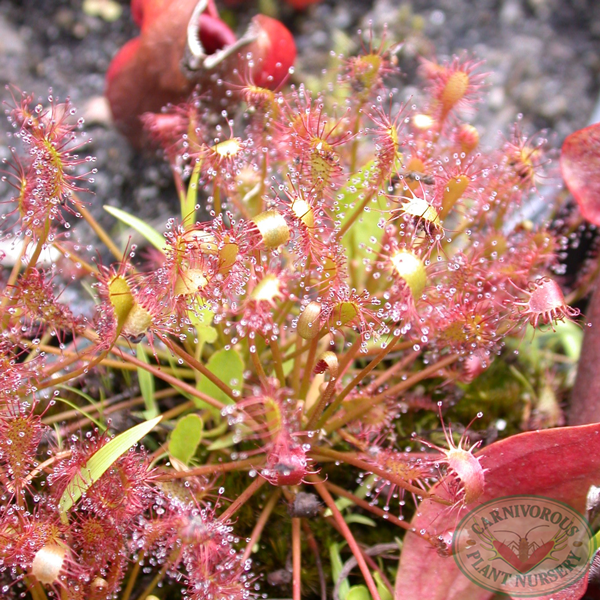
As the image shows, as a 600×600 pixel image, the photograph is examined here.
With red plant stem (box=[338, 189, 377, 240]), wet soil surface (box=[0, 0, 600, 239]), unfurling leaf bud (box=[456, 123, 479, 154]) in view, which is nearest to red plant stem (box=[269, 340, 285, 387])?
red plant stem (box=[338, 189, 377, 240])

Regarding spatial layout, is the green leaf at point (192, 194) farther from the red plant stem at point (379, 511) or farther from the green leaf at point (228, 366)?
the red plant stem at point (379, 511)

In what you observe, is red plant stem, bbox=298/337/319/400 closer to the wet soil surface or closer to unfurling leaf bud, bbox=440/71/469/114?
unfurling leaf bud, bbox=440/71/469/114

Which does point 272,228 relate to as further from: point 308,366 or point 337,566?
point 337,566

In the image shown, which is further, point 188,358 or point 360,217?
point 360,217

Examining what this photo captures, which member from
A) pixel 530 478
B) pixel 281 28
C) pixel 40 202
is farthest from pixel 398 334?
pixel 281 28

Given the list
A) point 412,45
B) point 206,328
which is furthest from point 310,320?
point 412,45

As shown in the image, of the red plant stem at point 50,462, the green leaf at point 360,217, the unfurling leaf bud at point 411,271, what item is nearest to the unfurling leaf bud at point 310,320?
the unfurling leaf bud at point 411,271
